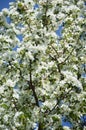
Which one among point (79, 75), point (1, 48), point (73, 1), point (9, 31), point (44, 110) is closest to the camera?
point (44, 110)

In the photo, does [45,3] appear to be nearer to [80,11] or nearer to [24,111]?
[80,11]

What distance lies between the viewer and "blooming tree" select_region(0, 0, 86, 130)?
19531 mm

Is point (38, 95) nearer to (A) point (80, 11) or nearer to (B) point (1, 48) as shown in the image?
(B) point (1, 48)

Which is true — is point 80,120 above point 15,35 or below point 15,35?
below

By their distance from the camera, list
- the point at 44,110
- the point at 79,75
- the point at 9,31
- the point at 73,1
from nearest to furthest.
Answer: the point at 44,110, the point at 9,31, the point at 79,75, the point at 73,1

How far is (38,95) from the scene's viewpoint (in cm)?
2189

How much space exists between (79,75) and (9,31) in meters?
5.23

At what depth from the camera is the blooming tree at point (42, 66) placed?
19531 millimetres

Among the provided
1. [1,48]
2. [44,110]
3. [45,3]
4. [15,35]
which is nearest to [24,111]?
[44,110]

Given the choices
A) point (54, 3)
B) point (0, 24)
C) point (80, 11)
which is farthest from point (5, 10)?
point (80, 11)

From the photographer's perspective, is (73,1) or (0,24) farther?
(73,1)

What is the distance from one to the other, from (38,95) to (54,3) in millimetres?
→ 5880

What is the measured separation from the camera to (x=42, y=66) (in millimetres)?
20594

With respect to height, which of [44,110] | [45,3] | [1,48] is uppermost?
[45,3]
